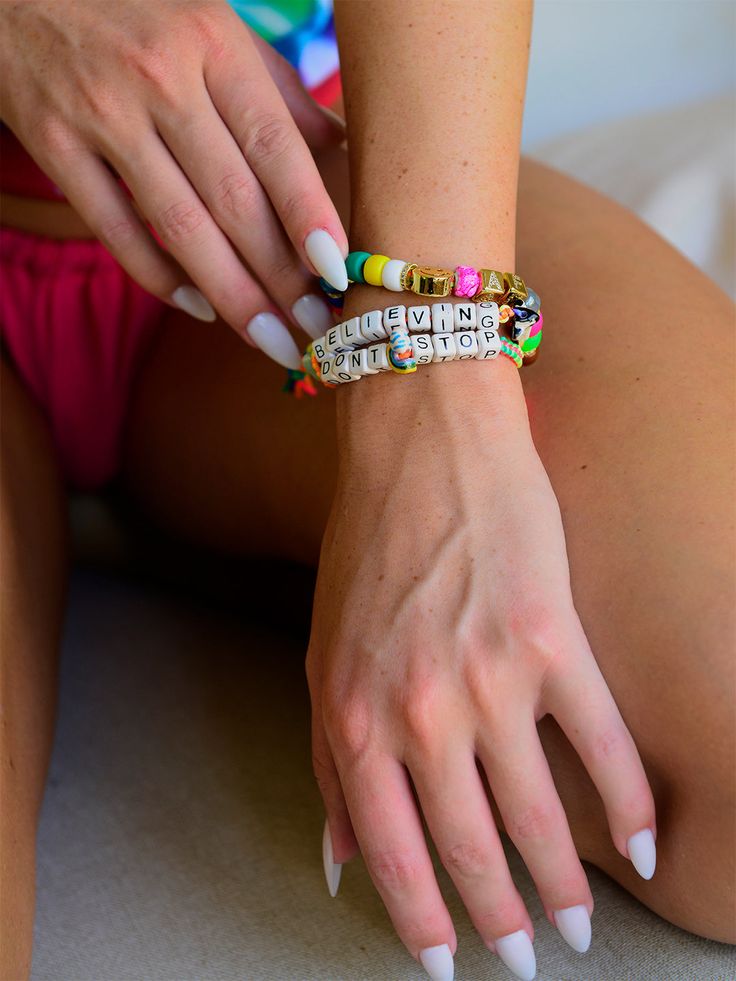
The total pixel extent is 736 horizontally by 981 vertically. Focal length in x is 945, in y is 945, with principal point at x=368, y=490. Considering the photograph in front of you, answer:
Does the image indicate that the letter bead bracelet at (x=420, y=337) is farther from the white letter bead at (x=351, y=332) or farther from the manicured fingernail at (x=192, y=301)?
the manicured fingernail at (x=192, y=301)

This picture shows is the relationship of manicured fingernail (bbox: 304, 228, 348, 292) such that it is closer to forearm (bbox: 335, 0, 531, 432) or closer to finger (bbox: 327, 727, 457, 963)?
forearm (bbox: 335, 0, 531, 432)

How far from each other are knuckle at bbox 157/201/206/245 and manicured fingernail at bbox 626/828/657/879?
0.46m

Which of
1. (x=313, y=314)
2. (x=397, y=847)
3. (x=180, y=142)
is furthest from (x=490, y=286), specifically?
(x=397, y=847)

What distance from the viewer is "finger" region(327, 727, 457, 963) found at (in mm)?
516

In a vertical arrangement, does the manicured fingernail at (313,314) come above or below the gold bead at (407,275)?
below

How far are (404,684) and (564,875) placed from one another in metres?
0.14

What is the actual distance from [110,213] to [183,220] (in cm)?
7

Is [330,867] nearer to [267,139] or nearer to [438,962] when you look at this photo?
[438,962]

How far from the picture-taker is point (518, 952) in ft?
1.73

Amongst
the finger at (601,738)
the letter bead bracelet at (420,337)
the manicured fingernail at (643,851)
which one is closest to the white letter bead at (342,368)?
the letter bead bracelet at (420,337)

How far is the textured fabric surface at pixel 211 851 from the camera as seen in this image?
1.94 feet

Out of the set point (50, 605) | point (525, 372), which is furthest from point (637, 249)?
point (50, 605)

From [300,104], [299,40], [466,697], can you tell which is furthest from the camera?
[299,40]

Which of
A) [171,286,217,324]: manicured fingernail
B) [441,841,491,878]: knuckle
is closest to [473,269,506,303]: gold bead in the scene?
[171,286,217,324]: manicured fingernail
